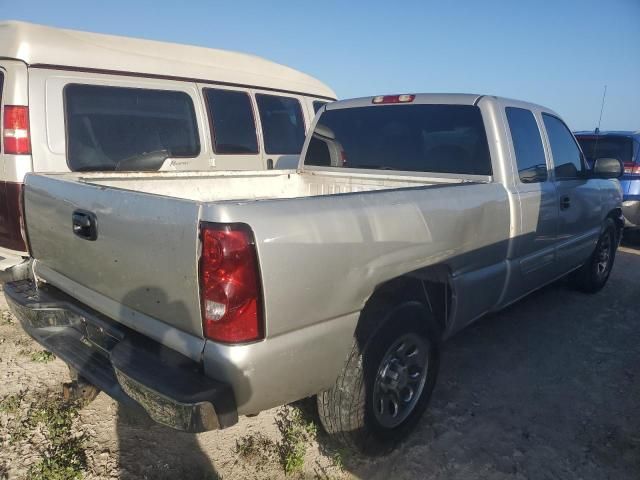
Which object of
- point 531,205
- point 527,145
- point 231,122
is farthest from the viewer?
point 231,122

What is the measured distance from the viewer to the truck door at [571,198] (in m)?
3.84

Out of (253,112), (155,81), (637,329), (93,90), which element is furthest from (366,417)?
(253,112)

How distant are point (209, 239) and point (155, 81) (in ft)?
12.0

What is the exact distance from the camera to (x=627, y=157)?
7.20 meters

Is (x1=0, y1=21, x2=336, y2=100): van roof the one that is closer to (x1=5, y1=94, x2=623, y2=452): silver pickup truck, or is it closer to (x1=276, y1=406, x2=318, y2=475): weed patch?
(x1=5, y1=94, x2=623, y2=452): silver pickup truck

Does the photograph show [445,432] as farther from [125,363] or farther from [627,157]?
[627,157]

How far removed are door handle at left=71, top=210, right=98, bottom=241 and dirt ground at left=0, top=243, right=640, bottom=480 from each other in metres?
1.15

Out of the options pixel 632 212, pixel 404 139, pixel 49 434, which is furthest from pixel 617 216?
pixel 49 434

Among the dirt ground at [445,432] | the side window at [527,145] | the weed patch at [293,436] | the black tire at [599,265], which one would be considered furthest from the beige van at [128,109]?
the black tire at [599,265]

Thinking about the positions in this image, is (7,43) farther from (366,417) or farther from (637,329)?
(637,329)

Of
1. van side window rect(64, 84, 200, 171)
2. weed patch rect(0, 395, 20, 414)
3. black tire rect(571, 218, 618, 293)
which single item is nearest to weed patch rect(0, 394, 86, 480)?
weed patch rect(0, 395, 20, 414)

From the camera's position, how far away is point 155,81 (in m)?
4.73

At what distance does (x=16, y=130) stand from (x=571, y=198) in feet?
14.7

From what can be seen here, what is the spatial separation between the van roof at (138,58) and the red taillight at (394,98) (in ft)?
7.55
